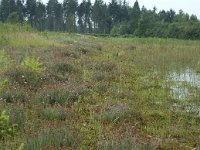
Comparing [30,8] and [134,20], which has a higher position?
[30,8]

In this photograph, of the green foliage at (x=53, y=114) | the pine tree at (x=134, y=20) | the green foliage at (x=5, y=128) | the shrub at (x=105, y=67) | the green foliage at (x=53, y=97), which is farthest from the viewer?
the pine tree at (x=134, y=20)

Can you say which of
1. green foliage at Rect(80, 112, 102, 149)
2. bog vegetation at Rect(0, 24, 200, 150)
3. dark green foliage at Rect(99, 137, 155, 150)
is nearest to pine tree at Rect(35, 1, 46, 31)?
bog vegetation at Rect(0, 24, 200, 150)

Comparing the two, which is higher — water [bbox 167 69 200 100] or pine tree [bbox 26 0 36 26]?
pine tree [bbox 26 0 36 26]

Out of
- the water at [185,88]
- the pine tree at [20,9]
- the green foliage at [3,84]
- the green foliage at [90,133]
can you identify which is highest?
the pine tree at [20,9]

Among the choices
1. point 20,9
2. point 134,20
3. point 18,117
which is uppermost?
point 20,9

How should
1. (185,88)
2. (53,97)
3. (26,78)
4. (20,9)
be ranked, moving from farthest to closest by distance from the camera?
(20,9), (185,88), (26,78), (53,97)

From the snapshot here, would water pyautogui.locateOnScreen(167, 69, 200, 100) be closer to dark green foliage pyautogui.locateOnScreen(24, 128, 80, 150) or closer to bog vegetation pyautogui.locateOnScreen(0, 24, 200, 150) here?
bog vegetation pyautogui.locateOnScreen(0, 24, 200, 150)

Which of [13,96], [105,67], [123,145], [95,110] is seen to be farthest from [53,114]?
[105,67]

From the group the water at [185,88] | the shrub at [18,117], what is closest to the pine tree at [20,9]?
the water at [185,88]

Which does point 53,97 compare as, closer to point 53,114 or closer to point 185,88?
point 53,114

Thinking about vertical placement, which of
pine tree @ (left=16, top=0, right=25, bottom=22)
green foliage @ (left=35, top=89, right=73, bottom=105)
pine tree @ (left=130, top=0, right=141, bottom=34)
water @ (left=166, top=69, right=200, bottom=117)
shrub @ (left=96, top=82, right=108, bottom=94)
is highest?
pine tree @ (left=16, top=0, right=25, bottom=22)

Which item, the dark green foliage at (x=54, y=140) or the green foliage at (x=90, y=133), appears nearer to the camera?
the dark green foliage at (x=54, y=140)

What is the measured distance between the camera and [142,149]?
17.1 ft

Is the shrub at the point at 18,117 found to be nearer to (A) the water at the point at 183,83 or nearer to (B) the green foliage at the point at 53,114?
(B) the green foliage at the point at 53,114
